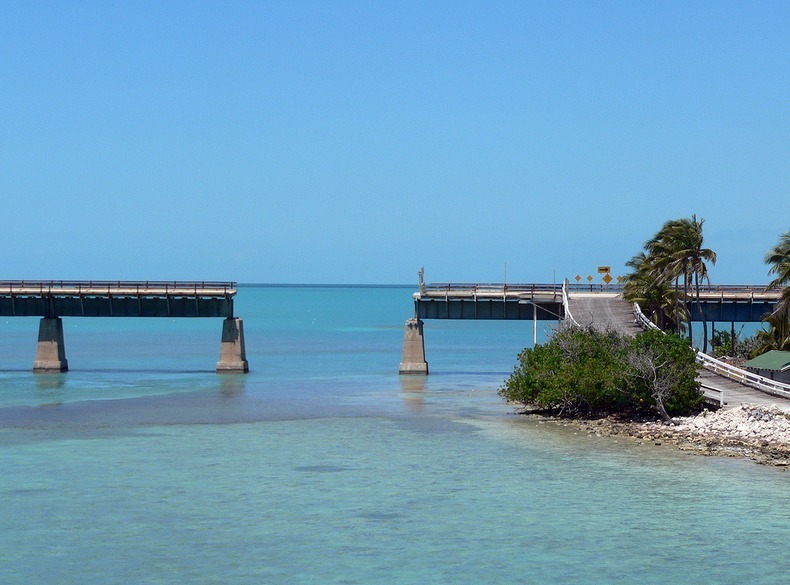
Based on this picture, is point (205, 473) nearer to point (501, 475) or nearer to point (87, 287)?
point (501, 475)

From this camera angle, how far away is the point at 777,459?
4106 centimetres

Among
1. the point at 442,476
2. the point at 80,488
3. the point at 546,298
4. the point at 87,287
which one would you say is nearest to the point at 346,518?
the point at 442,476

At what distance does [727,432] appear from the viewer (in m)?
45.5

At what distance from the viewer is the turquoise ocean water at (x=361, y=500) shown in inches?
1120

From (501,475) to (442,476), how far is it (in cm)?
204

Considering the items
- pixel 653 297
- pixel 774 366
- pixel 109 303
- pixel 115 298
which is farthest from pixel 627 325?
pixel 109 303

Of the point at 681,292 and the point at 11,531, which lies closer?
the point at 11,531

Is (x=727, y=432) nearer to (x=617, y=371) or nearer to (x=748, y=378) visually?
(x=617, y=371)

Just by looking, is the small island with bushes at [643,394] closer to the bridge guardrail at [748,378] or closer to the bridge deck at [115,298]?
the bridge guardrail at [748,378]

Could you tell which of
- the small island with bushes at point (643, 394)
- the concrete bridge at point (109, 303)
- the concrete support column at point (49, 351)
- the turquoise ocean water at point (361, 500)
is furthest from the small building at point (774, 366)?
the concrete support column at point (49, 351)

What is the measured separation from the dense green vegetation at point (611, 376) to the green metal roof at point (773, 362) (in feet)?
22.4

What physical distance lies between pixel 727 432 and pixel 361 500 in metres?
17.0

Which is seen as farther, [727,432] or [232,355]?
[232,355]

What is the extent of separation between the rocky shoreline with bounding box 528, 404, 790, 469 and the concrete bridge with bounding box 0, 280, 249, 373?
41.1 m
